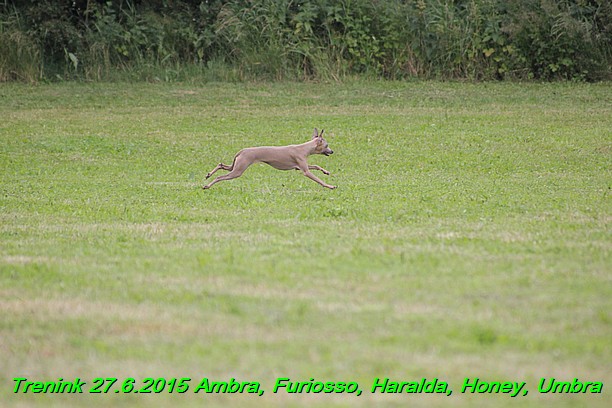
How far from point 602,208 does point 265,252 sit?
4.28 m

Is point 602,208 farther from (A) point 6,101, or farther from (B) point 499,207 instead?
(A) point 6,101

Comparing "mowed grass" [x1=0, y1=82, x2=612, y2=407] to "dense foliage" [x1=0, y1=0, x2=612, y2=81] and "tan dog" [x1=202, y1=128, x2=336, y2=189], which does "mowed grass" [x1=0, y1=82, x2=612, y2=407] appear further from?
"dense foliage" [x1=0, y1=0, x2=612, y2=81]

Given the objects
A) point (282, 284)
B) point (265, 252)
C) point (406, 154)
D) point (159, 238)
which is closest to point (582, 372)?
point (282, 284)

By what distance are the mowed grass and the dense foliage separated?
627 centimetres

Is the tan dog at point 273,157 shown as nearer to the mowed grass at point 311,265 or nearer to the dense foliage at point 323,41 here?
the mowed grass at point 311,265

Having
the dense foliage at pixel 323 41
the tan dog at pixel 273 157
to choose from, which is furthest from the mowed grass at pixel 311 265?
the dense foliage at pixel 323 41

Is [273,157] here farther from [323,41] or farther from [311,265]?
[323,41]

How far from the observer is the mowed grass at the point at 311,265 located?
5008 mm

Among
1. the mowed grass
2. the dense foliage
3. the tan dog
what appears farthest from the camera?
the dense foliage

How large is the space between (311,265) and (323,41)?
681 inches

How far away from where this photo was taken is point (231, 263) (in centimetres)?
734

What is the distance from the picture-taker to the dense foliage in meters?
23.2

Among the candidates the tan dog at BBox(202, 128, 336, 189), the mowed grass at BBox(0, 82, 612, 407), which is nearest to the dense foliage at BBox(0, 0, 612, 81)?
the mowed grass at BBox(0, 82, 612, 407)

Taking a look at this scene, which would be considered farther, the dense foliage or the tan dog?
the dense foliage
